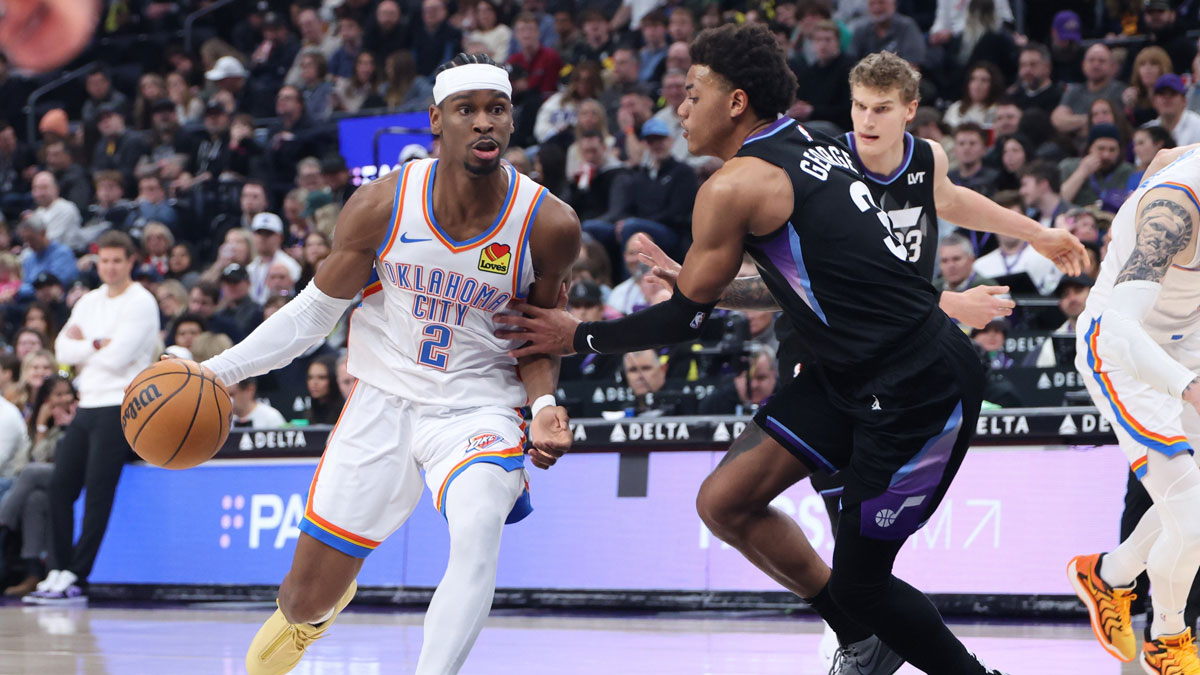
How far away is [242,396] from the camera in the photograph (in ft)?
34.4

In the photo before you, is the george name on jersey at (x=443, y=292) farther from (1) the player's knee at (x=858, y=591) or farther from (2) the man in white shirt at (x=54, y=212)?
(2) the man in white shirt at (x=54, y=212)

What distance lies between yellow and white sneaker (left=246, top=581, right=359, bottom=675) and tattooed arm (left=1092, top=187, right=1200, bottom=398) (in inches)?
117

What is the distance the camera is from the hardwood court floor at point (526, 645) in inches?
255

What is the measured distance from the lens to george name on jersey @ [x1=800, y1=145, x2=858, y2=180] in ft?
15.0

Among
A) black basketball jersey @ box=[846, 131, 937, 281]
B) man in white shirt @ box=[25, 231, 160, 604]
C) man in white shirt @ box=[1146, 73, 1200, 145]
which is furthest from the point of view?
man in white shirt @ box=[1146, 73, 1200, 145]

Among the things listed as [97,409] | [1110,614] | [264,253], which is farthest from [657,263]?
[264,253]

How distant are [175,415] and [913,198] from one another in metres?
2.90

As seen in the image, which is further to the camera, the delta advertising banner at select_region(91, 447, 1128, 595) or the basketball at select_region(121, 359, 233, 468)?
the delta advertising banner at select_region(91, 447, 1128, 595)

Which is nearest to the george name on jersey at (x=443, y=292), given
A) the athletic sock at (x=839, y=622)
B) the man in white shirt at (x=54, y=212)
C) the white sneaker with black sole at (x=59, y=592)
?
the athletic sock at (x=839, y=622)

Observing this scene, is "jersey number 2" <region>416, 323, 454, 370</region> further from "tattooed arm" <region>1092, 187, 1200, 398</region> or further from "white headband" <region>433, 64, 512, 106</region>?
"tattooed arm" <region>1092, 187, 1200, 398</region>

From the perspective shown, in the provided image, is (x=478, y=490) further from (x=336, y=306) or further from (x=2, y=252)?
(x=2, y=252)

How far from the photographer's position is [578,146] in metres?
13.5

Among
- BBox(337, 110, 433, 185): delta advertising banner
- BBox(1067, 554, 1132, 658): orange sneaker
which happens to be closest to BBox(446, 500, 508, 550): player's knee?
BBox(1067, 554, 1132, 658): orange sneaker

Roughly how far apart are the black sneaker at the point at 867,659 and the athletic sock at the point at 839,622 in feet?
0.06
